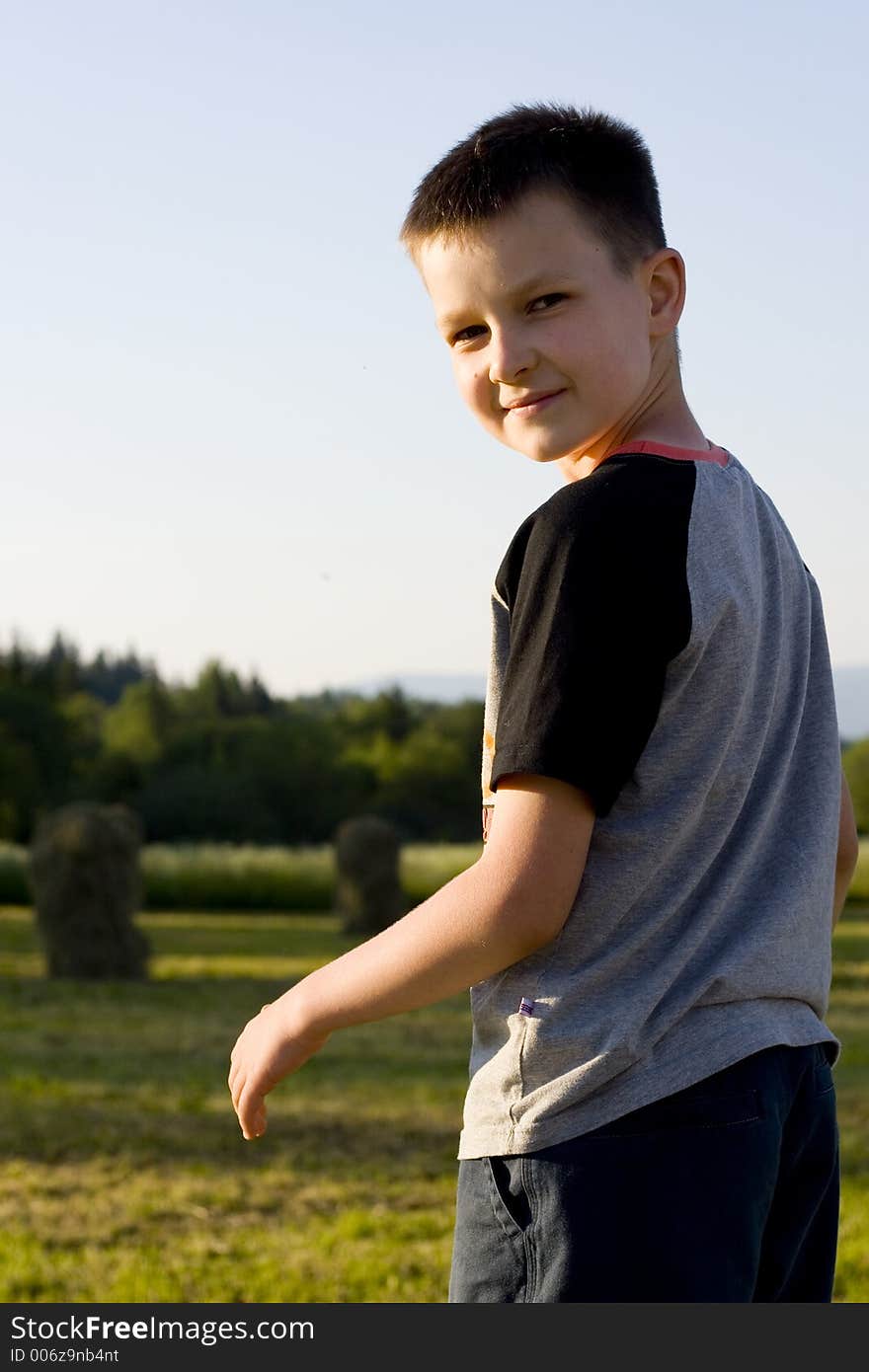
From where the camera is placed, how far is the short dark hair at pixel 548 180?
1.59 metres

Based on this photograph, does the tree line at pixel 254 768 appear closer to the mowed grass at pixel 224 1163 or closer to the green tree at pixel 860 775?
the green tree at pixel 860 775

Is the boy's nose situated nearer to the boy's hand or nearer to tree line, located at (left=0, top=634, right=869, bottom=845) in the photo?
the boy's hand

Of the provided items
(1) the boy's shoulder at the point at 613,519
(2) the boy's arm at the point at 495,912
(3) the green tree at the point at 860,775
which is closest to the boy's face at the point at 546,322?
(1) the boy's shoulder at the point at 613,519

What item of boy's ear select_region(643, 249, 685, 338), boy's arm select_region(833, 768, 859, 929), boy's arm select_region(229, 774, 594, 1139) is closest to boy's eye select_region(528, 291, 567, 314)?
boy's ear select_region(643, 249, 685, 338)

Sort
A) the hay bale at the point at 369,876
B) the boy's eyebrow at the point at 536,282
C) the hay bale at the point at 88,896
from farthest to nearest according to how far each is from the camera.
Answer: the hay bale at the point at 369,876 → the hay bale at the point at 88,896 → the boy's eyebrow at the point at 536,282

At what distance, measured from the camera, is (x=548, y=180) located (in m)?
1.59

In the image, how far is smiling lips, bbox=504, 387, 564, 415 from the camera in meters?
1.63

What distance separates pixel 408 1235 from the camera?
4.57m

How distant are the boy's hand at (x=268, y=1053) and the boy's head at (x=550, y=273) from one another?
653 mm
